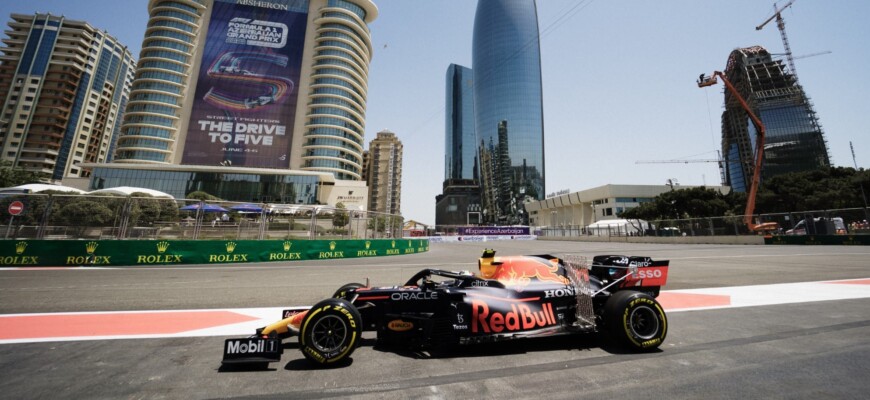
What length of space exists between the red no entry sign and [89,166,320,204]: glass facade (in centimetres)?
5617

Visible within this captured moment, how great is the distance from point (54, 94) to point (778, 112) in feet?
742

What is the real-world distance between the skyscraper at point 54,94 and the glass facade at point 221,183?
46.6 metres

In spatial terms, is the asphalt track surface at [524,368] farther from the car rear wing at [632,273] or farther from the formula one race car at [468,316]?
the car rear wing at [632,273]


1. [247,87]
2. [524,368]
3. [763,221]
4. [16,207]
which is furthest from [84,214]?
[247,87]

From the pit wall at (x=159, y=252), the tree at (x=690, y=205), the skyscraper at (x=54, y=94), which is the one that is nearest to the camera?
the pit wall at (x=159, y=252)

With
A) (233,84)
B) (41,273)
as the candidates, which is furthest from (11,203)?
(233,84)

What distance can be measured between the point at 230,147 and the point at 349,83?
32.3 meters

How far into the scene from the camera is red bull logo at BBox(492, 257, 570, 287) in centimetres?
449

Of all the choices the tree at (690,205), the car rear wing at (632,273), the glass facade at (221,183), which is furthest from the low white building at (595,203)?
the car rear wing at (632,273)

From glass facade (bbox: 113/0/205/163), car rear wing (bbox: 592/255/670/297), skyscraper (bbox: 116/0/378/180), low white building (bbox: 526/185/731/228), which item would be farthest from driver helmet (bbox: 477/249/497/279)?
glass facade (bbox: 113/0/205/163)

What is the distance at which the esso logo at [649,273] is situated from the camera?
14.0 feet

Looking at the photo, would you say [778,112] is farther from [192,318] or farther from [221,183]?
[221,183]

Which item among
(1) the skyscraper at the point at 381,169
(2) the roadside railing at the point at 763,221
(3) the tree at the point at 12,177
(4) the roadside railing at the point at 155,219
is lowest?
(4) the roadside railing at the point at 155,219

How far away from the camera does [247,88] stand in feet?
232
